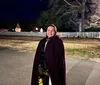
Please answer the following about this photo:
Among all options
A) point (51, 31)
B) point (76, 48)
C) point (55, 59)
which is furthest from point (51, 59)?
point (76, 48)

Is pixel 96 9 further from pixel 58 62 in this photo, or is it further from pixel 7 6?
pixel 58 62

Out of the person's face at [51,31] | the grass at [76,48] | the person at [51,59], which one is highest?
the person's face at [51,31]

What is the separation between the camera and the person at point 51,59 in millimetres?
5660

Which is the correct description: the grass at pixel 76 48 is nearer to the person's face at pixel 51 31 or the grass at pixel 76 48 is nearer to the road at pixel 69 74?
the road at pixel 69 74

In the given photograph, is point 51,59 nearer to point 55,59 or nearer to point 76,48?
point 55,59

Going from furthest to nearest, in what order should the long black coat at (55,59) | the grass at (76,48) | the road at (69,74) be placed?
1. the grass at (76,48)
2. the road at (69,74)
3. the long black coat at (55,59)

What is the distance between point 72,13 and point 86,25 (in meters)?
4.05

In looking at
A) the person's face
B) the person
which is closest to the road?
the person

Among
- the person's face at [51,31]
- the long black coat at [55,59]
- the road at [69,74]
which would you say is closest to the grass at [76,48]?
the road at [69,74]

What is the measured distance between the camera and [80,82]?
8.53 meters

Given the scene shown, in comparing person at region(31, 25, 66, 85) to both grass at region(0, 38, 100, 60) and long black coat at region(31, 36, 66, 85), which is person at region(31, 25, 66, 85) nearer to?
long black coat at region(31, 36, 66, 85)

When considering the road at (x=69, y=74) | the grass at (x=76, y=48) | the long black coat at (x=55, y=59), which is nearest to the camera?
the long black coat at (x=55, y=59)

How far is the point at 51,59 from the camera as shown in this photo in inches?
222

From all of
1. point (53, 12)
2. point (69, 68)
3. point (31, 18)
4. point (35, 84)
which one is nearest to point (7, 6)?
point (31, 18)
